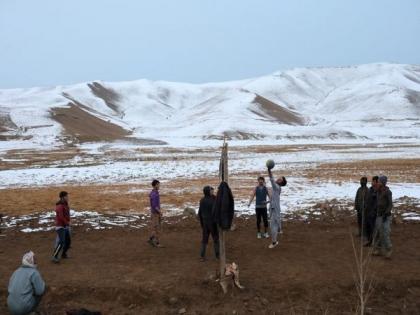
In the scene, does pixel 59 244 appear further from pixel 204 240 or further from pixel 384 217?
pixel 384 217

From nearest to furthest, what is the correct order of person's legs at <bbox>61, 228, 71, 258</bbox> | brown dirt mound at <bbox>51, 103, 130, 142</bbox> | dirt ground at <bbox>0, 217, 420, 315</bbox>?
dirt ground at <bbox>0, 217, 420, 315</bbox>, person's legs at <bbox>61, 228, 71, 258</bbox>, brown dirt mound at <bbox>51, 103, 130, 142</bbox>

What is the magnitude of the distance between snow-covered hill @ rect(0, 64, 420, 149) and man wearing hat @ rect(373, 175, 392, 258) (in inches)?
2042

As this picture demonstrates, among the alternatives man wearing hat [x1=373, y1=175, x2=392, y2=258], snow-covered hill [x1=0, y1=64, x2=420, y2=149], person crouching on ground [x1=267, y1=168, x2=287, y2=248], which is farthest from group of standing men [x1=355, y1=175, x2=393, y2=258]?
snow-covered hill [x1=0, y1=64, x2=420, y2=149]

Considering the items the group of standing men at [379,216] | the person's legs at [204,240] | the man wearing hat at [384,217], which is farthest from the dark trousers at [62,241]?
the man wearing hat at [384,217]

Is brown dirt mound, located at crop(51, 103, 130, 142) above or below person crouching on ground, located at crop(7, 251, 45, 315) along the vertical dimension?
above

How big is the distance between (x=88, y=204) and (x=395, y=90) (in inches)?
5872

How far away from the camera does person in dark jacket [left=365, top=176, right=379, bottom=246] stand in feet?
35.2

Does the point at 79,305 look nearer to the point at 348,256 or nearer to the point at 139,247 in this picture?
the point at 139,247

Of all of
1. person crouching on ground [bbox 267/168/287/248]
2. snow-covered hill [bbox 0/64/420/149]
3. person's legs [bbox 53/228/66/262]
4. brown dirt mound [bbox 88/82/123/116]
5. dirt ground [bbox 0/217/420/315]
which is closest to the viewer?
dirt ground [bbox 0/217/420/315]

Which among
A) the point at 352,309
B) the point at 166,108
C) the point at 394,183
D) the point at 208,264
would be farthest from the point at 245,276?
the point at 166,108

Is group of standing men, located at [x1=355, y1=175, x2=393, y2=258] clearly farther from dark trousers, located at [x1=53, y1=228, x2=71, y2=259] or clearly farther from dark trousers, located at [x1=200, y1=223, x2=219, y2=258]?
dark trousers, located at [x1=53, y1=228, x2=71, y2=259]

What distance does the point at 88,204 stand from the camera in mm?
17500

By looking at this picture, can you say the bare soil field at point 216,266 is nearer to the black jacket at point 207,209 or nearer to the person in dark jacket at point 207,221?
the person in dark jacket at point 207,221

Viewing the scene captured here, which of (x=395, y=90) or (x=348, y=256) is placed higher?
(x=395, y=90)
